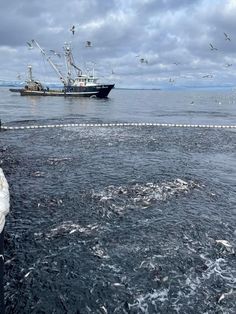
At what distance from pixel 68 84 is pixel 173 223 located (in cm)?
12957

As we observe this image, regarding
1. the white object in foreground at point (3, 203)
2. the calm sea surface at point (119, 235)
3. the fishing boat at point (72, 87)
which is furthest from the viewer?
the fishing boat at point (72, 87)

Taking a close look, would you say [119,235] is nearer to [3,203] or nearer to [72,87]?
[3,203]

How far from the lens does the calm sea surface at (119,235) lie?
959cm

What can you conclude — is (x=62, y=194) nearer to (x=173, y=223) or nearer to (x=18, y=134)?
(x=173, y=223)

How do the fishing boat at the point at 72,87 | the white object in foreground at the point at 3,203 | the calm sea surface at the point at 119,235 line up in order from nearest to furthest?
the white object in foreground at the point at 3,203 < the calm sea surface at the point at 119,235 < the fishing boat at the point at 72,87

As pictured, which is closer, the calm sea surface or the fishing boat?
the calm sea surface

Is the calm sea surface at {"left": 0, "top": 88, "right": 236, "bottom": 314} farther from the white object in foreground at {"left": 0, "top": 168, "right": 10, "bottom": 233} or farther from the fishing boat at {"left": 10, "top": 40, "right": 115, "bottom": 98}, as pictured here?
the fishing boat at {"left": 10, "top": 40, "right": 115, "bottom": 98}

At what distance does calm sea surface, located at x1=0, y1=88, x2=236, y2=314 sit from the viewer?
9.59 m

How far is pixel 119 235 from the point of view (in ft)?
42.8

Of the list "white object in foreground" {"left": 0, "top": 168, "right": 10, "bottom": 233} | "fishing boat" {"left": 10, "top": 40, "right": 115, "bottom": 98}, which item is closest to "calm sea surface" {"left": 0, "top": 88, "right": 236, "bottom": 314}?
"white object in foreground" {"left": 0, "top": 168, "right": 10, "bottom": 233}

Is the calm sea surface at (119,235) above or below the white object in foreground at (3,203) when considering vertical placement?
below

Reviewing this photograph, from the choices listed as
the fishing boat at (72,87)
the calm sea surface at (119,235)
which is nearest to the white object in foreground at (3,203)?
the calm sea surface at (119,235)

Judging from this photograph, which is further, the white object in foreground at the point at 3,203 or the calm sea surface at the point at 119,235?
the calm sea surface at the point at 119,235

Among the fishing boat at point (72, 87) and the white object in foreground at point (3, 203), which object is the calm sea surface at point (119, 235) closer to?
the white object in foreground at point (3, 203)
